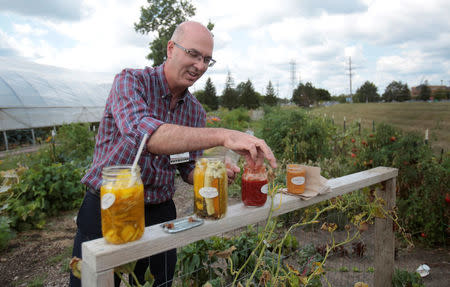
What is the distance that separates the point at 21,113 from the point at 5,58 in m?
6.02

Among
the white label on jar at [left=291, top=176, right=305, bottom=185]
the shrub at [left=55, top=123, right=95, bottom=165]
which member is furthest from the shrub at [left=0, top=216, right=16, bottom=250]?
the white label on jar at [left=291, top=176, right=305, bottom=185]

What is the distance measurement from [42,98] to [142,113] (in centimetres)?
1222

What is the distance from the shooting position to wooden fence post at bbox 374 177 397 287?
2.04m

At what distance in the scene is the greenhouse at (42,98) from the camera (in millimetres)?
10020

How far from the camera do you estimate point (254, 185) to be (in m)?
1.17

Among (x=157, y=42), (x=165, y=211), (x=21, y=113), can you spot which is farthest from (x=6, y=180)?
(x=157, y=42)

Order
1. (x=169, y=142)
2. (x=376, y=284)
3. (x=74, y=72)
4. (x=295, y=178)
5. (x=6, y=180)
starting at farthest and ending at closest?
(x=74, y=72), (x=6, y=180), (x=376, y=284), (x=295, y=178), (x=169, y=142)

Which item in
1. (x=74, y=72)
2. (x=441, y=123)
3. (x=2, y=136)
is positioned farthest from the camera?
(x=74, y=72)

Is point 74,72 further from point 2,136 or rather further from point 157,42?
point 2,136

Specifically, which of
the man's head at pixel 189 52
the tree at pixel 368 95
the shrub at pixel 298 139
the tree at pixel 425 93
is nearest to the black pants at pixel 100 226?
the man's head at pixel 189 52

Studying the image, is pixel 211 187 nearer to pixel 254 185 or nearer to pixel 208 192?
pixel 208 192

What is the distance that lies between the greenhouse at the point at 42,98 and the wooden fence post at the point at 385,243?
859cm

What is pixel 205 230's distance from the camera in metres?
1.06

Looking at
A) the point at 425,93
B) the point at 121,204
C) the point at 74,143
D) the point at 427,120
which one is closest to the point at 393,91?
the point at 425,93
